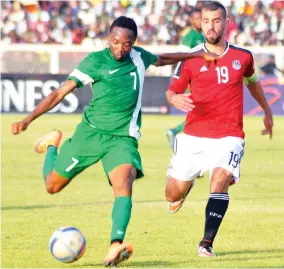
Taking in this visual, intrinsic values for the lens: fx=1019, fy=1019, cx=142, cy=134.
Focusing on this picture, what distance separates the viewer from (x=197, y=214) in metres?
12.0

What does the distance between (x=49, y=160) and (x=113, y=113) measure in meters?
1.34

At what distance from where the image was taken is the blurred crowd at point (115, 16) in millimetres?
31984

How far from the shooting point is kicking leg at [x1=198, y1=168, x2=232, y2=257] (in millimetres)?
9094

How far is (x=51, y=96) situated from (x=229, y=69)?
1862mm

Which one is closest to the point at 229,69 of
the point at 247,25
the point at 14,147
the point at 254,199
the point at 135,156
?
the point at 135,156

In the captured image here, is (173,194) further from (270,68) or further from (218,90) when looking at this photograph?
(270,68)

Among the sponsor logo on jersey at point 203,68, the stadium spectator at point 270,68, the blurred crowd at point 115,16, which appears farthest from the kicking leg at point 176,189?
the blurred crowd at point 115,16

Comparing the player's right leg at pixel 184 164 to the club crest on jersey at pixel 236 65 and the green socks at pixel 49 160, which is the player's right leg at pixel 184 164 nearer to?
the club crest on jersey at pixel 236 65

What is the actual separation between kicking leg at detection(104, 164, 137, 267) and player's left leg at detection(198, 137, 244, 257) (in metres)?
0.87

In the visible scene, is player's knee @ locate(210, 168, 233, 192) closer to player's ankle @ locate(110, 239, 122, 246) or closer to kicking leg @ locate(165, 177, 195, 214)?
kicking leg @ locate(165, 177, 195, 214)

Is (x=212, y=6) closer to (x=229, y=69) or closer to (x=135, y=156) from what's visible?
(x=229, y=69)

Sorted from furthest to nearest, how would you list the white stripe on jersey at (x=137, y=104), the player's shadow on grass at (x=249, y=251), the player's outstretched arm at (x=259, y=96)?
the player's outstretched arm at (x=259, y=96)
the player's shadow on grass at (x=249, y=251)
the white stripe on jersey at (x=137, y=104)

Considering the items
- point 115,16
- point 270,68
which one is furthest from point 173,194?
point 115,16

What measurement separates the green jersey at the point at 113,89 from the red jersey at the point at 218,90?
878 mm
